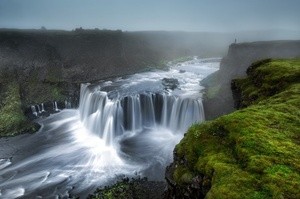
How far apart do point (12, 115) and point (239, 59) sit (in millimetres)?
36812

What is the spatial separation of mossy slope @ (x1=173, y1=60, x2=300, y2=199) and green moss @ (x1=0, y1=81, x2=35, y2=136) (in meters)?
31.8

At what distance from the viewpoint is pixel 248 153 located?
9.24 meters

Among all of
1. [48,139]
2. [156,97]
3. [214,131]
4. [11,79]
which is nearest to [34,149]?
[48,139]

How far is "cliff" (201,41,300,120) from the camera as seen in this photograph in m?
39.8

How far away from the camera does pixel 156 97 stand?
37.6 metres

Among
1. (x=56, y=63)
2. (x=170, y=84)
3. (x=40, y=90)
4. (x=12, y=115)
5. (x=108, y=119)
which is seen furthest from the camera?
(x=56, y=63)

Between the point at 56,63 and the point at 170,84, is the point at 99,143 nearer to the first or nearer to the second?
the point at 170,84

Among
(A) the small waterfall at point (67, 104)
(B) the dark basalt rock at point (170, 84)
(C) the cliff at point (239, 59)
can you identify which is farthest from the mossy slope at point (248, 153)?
(A) the small waterfall at point (67, 104)

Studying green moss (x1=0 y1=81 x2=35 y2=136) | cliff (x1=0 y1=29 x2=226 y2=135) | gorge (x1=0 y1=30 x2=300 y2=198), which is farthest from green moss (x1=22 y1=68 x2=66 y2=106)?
green moss (x1=0 y1=81 x2=35 y2=136)

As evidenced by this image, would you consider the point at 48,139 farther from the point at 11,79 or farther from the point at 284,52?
the point at 284,52

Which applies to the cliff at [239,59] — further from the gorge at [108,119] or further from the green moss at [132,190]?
the green moss at [132,190]

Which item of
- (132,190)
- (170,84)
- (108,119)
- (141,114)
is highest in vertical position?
(170,84)

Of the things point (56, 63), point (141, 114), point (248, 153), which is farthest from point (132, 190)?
point (56, 63)

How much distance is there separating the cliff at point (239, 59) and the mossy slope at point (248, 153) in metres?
25.4
